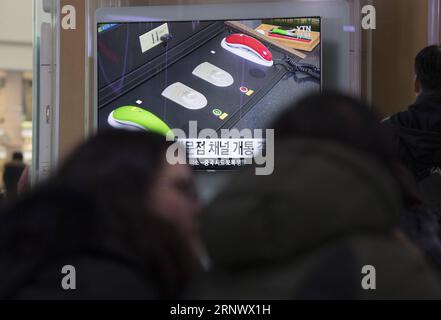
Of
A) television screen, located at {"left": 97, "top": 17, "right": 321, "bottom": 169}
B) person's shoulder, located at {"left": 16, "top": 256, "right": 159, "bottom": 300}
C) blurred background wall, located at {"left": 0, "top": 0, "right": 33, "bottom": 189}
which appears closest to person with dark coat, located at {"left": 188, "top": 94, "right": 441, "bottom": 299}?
person's shoulder, located at {"left": 16, "top": 256, "right": 159, "bottom": 300}

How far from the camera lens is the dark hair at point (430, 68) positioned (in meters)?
2.82

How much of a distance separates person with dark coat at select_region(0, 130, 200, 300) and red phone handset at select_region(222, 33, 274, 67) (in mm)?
2033

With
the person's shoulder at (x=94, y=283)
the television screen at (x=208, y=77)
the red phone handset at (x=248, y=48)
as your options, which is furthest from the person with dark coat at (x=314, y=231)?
the red phone handset at (x=248, y=48)

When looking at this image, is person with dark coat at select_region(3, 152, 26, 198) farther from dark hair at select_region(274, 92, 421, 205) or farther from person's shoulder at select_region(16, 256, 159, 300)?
dark hair at select_region(274, 92, 421, 205)

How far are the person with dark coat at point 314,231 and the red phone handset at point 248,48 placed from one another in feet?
6.73

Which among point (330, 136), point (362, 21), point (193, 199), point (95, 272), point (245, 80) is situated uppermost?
point (362, 21)

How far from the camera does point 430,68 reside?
9.35 ft

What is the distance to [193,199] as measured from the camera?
1433mm

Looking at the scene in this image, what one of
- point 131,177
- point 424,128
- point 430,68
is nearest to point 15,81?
point 430,68

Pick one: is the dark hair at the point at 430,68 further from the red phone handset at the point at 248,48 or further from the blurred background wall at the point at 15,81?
the blurred background wall at the point at 15,81

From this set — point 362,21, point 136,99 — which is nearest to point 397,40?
point 362,21

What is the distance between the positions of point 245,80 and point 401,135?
2.87 ft

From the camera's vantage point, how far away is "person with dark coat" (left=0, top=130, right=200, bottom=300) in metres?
1.29
